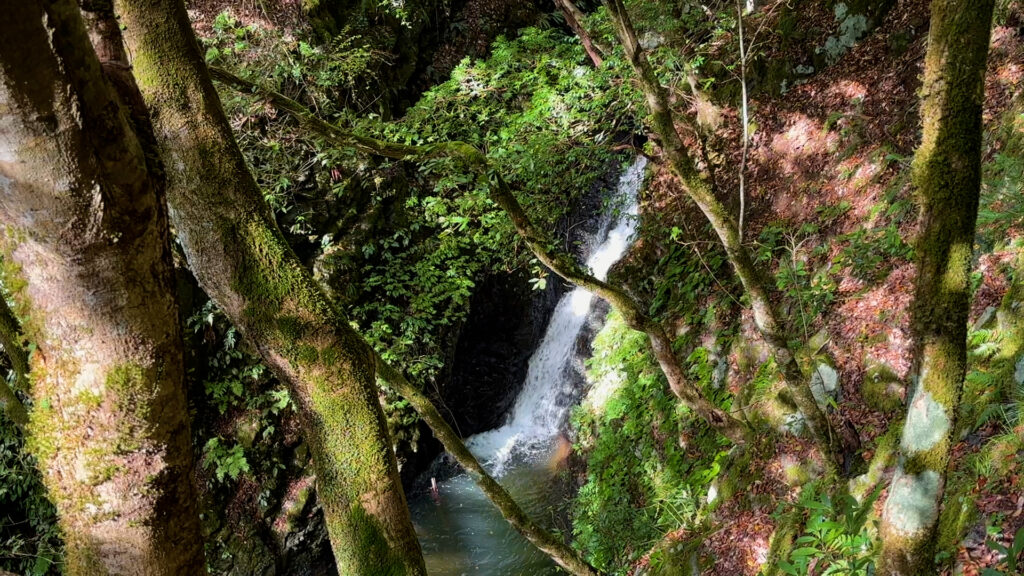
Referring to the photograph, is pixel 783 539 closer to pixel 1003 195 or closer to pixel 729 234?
pixel 729 234

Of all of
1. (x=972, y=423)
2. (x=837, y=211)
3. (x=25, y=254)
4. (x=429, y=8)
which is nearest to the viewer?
(x=25, y=254)

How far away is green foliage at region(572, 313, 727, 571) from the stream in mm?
1181

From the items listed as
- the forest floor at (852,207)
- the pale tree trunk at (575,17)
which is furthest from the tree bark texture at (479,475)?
the pale tree trunk at (575,17)

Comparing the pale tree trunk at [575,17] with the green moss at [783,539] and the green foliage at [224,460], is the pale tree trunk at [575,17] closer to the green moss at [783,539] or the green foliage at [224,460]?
the green moss at [783,539]

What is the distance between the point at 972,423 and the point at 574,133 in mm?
3945

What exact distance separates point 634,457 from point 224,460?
5289 millimetres

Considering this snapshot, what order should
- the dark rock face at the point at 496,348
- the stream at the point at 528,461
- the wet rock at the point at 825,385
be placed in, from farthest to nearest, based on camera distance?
1. the dark rock face at the point at 496,348
2. the stream at the point at 528,461
3. the wet rock at the point at 825,385

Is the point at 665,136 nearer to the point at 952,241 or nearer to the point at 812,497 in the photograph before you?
the point at 952,241

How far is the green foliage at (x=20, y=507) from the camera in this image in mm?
6348

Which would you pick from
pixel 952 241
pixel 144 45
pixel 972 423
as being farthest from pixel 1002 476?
pixel 144 45

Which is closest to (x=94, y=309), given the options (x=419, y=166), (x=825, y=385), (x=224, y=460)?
(x=419, y=166)

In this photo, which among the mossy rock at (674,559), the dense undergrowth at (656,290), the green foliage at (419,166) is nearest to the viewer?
the dense undergrowth at (656,290)

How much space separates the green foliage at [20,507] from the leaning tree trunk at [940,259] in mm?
7886

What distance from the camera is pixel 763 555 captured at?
4285mm
